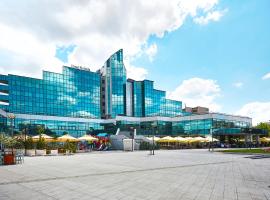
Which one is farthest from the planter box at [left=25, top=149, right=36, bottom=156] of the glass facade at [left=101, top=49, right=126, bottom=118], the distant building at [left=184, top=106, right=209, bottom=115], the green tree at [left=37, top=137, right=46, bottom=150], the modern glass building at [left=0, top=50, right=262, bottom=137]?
the distant building at [left=184, top=106, right=209, bottom=115]

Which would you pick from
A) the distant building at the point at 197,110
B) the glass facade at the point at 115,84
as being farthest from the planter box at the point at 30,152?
the distant building at the point at 197,110

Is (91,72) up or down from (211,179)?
up

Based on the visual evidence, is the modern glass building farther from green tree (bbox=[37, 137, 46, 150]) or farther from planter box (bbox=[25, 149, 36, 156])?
planter box (bbox=[25, 149, 36, 156])

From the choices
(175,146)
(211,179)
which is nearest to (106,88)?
(175,146)

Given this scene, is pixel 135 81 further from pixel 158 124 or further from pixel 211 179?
pixel 211 179

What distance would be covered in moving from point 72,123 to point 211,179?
75.9 meters

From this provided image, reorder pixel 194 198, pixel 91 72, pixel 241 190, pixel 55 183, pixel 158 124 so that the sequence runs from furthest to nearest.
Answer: pixel 91 72, pixel 158 124, pixel 55 183, pixel 241 190, pixel 194 198

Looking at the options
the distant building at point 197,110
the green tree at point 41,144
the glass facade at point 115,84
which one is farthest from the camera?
the distant building at point 197,110

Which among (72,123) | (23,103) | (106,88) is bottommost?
(72,123)

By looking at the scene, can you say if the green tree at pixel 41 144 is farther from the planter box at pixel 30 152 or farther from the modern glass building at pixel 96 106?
the modern glass building at pixel 96 106

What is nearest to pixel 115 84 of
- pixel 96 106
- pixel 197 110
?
pixel 96 106

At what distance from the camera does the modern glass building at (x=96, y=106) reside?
3233 inches

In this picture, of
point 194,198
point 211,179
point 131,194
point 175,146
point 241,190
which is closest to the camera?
point 194,198

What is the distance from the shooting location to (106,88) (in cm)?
10481
